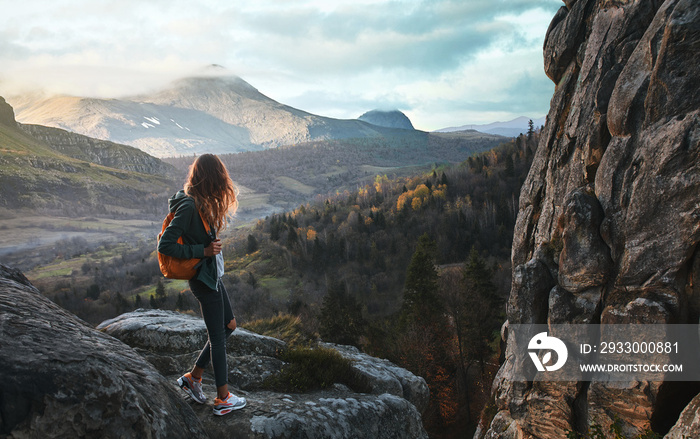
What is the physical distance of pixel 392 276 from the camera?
307 feet

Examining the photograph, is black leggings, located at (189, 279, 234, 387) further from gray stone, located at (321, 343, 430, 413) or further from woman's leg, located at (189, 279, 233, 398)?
gray stone, located at (321, 343, 430, 413)

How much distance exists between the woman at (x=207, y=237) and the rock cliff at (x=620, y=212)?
10.3 metres

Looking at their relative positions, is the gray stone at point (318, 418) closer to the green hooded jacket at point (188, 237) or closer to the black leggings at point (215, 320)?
the black leggings at point (215, 320)

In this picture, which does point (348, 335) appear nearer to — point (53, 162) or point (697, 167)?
point (697, 167)

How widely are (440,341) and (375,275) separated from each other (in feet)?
200

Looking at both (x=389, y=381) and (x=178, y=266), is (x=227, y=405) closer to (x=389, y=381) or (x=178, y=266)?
(x=178, y=266)

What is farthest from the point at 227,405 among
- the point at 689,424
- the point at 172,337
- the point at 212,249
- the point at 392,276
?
the point at 392,276

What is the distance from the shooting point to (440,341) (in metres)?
34.9

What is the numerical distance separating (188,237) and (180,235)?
0.73 feet

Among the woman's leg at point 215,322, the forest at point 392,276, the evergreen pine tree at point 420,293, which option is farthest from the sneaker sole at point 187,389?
the evergreen pine tree at point 420,293

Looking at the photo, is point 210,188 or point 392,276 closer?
point 210,188

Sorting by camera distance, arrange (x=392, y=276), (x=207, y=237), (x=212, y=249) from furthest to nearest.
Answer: (x=392, y=276) < (x=207, y=237) < (x=212, y=249)

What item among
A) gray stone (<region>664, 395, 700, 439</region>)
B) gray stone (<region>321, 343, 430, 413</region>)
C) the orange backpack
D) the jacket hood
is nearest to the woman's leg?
the orange backpack

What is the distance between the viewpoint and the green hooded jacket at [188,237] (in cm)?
443
